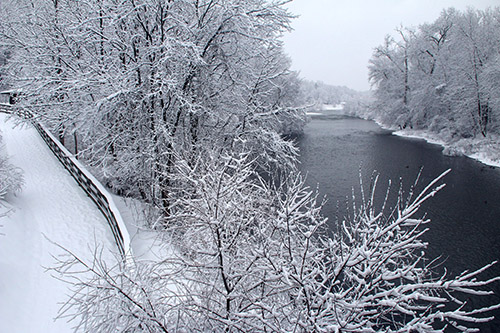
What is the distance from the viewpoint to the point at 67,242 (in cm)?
805

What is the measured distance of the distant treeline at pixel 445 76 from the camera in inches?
1106

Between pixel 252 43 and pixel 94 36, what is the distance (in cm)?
489

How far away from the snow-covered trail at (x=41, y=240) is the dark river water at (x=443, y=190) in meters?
6.03

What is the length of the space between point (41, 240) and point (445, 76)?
137 ft

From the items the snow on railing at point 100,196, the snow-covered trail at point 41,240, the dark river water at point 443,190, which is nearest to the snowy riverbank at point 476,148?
the dark river water at point 443,190

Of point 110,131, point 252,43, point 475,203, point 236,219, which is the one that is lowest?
point 475,203

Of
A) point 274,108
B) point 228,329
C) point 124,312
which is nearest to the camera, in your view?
point 124,312

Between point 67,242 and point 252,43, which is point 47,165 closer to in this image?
point 67,242

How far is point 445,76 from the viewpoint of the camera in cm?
3506

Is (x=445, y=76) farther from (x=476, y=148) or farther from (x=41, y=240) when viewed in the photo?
(x=41, y=240)

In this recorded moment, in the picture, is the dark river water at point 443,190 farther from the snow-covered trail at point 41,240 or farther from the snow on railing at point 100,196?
the snow-covered trail at point 41,240

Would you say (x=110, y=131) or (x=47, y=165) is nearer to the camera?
(x=110, y=131)

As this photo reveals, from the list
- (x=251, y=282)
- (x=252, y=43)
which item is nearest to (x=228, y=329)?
(x=251, y=282)

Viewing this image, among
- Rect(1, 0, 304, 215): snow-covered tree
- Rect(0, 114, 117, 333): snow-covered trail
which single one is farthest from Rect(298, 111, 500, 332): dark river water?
Rect(0, 114, 117, 333): snow-covered trail
